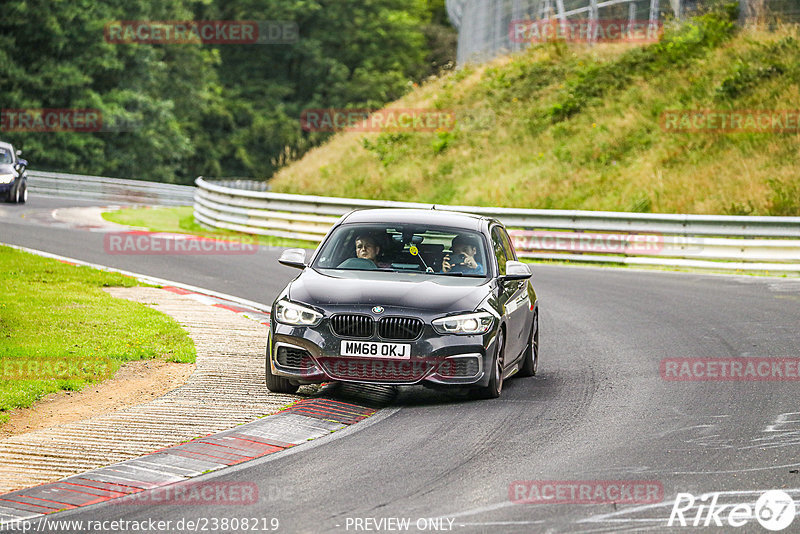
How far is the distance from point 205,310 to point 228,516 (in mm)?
8663

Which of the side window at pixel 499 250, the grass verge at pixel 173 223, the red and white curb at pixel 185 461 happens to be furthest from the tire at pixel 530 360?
the grass verge at pixel 173 223

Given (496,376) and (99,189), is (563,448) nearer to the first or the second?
(496,376)

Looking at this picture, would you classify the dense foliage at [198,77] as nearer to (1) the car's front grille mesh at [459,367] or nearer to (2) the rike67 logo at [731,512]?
(1) the car's front grille mesh at [459,367]

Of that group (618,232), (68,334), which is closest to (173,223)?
(618,232)

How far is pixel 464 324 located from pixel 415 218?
1.78 m

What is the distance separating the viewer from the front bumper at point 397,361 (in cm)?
962

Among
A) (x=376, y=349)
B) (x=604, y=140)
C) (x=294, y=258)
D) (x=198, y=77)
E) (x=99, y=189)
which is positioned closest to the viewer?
(x=376, y=349)

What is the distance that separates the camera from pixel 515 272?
10805 millimetres

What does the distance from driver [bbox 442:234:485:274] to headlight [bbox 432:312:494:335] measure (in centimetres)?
97

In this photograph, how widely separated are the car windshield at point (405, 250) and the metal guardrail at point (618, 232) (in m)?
9.19

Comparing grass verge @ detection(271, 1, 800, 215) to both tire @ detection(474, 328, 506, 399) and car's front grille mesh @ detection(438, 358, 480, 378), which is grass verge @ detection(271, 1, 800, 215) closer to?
tire @ detection(474, 328, 506, 399)

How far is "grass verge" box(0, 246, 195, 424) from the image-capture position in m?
10.2

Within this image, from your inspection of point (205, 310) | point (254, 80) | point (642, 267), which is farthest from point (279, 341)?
point (254, 80)

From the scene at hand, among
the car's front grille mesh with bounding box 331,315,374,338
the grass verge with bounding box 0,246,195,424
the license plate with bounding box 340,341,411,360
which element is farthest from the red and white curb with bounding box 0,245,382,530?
the grass verge with bounding box 0,246,195,424
